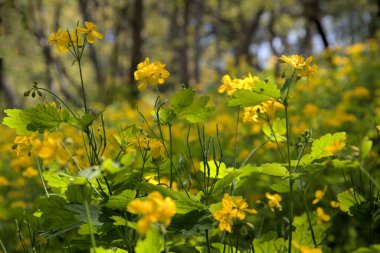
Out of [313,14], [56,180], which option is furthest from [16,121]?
[313,14]

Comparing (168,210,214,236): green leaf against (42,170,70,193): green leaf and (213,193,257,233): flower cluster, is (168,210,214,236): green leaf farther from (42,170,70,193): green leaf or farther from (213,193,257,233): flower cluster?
(42,170,70,193): green leaf

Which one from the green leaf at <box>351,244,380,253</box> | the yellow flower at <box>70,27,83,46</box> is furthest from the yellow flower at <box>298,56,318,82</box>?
the yellow flower at <box>70,27,83,46</box>

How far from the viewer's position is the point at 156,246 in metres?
1.05

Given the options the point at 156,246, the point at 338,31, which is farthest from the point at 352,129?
the point at 338,31

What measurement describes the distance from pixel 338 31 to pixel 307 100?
35.3m

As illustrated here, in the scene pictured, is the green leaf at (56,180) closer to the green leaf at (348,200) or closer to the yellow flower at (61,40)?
the yellow flower at (61,40)

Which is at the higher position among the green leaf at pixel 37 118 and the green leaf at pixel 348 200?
the green leaf at pixel 37 118

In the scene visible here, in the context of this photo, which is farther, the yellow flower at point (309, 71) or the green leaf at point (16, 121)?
the yellow flower at point (309, 71)

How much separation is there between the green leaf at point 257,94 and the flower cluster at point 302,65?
11 cm

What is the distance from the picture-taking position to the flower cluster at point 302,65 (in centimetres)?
143

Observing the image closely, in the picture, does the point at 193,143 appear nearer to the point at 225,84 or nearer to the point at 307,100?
the point at 225,84

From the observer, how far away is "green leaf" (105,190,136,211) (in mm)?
1271

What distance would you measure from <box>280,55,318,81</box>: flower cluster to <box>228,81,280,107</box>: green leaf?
113mm

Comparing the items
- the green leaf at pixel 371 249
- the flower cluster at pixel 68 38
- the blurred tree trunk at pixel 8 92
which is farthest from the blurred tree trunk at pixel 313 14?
the green leaf at pixel 371 249
